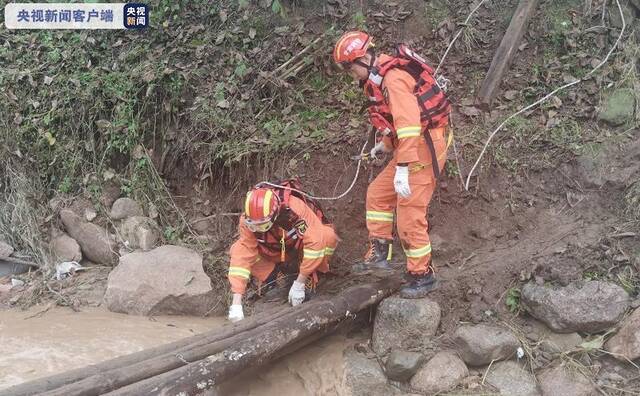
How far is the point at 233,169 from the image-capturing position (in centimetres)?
612

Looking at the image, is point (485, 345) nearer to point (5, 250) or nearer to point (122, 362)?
point (122, 362)

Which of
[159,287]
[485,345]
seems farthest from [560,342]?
[159,287]

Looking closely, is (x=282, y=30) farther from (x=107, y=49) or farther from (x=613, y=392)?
(x=613, y=392)

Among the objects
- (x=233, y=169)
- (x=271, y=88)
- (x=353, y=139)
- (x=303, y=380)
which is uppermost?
(x=271, y=88)

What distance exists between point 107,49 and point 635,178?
6.06 meters

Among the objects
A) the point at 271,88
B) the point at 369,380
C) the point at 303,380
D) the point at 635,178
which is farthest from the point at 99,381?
the point at 635,178

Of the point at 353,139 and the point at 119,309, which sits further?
the point at 353,139

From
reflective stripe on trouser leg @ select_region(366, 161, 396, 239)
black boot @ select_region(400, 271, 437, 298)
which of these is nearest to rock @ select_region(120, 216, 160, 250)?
reflective stripe on trouser leg @ select_region(366, 161, 396, 239)

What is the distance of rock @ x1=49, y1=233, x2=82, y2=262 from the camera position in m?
6.32

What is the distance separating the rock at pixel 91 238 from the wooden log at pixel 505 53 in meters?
4.16

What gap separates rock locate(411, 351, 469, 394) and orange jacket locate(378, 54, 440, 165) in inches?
58.5

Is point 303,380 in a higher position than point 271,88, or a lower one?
lower

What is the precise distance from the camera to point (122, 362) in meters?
3.60

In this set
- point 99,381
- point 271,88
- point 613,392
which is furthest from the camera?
point 271,88
